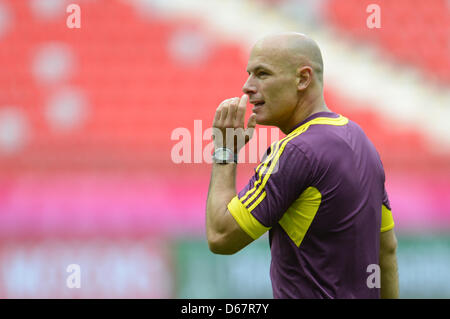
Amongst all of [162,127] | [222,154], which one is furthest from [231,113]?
[162,127]

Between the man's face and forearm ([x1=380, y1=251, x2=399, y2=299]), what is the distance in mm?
705

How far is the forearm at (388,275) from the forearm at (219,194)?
72cm

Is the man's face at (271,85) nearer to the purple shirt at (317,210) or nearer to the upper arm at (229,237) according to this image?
the purple shirt at (317,210)

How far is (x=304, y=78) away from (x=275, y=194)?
522mm

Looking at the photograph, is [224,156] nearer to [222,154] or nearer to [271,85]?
[222,154]

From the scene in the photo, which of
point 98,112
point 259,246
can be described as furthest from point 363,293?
point 98,112

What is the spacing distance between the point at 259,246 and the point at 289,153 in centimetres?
340

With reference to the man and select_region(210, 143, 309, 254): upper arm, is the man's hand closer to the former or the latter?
the man

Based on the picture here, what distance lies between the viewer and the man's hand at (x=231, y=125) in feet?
7.38

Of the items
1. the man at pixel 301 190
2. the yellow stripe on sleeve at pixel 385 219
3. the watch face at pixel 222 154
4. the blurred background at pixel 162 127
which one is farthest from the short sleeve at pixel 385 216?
the blurred background at pixel 162 127

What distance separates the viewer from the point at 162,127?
698 centimetres

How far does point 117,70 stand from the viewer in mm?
7605
